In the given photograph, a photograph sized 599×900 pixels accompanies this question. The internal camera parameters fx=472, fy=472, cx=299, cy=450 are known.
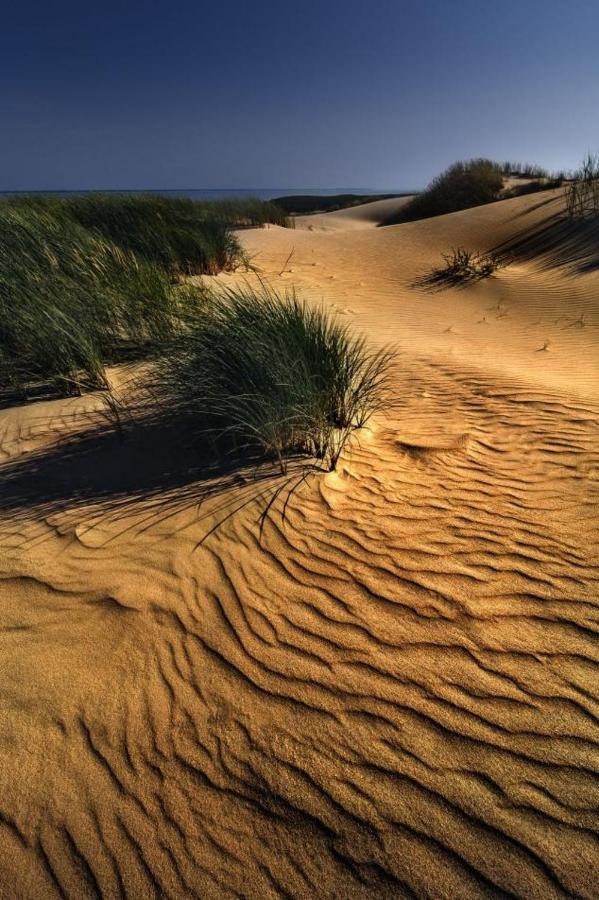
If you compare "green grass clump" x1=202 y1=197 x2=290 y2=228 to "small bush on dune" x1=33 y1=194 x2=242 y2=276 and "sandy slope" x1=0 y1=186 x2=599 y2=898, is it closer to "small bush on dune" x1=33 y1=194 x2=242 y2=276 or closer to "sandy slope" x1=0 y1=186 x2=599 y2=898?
"small bush on dune" x1=33 y1=194 x2=242 y2=276

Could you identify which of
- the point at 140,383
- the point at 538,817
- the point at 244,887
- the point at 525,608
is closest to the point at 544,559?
the point at 525,608

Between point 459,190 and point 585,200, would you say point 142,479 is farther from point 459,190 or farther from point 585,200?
point 459,190

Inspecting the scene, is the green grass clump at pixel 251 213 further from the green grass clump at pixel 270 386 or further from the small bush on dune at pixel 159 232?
the green grass clump at pixel 270 386

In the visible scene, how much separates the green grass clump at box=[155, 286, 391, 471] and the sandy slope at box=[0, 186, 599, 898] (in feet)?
1.12

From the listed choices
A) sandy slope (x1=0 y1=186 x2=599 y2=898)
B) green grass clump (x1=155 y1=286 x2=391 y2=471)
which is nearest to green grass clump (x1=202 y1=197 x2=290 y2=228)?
green grass clump (x1=155 y1=286 x2=391 y2=471)

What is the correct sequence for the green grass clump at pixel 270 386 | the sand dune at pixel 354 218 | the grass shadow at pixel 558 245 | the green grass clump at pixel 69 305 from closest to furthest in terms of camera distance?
the green grass clump at pixel 270 386 < the green grass clump at pixel 69 305 < the grass shadow at pixel 558 245 < the sand dune at pixel 354 218

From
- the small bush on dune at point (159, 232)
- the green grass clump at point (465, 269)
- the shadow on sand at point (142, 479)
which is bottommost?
the shadow on sand at point (142, 479)

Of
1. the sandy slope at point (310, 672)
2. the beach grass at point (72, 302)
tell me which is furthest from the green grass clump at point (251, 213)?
the sandy slope at point (310, 672)

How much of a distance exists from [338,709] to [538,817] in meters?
0.76

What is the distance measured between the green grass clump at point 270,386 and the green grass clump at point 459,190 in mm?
17273

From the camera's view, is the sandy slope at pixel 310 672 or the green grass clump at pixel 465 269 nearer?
the sandy slope at pixel 310 672

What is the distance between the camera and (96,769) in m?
1.86

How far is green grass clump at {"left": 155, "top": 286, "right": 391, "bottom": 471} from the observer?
3297mm

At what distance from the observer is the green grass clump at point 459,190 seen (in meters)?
17.8
